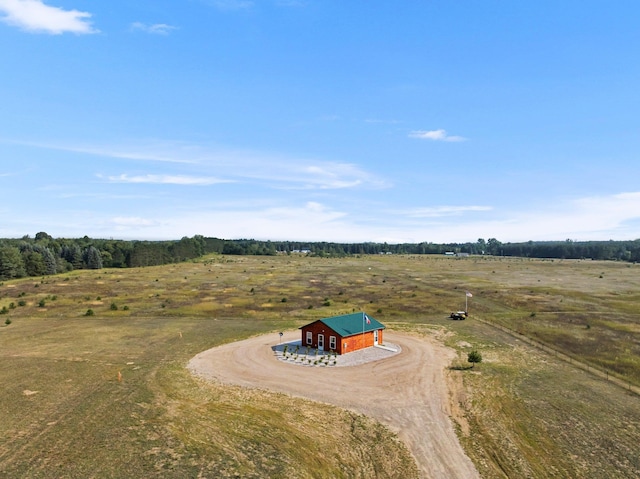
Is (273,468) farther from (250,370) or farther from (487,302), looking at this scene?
(487,302)

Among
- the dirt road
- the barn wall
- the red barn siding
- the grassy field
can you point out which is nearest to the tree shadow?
the grassy field

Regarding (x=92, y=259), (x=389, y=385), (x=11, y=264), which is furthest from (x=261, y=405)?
(x=92, y=259)

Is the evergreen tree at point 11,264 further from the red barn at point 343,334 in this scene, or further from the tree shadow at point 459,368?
the tree shadow at point 459,368

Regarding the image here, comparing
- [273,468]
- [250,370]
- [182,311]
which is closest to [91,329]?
[182,311]

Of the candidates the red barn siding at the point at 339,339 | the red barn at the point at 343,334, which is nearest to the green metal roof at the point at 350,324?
the red barn at the point at 343,334

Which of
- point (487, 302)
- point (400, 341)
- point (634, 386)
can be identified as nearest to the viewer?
point (634, 386)
